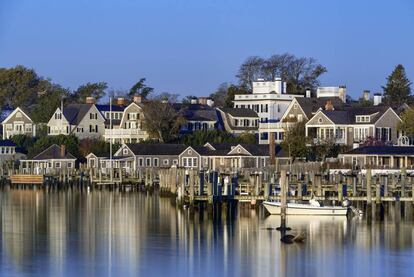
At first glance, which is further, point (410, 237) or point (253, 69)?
point (253, 69)

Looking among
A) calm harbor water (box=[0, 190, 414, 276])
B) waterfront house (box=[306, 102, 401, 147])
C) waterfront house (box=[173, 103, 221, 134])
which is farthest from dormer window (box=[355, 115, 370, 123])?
calm harbor water (box=[0, 190, 414, 276])

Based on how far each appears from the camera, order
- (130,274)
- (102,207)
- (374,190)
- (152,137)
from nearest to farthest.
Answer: (130,274)
(374,190)
(102,207)
(152,137)

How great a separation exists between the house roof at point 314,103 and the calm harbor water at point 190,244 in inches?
1770

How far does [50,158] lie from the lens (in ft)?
419

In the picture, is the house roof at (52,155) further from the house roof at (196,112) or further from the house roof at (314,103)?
the house roof at (314,103)

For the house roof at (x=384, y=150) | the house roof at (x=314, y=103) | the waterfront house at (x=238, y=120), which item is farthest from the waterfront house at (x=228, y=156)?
the waterfront house at (x=238, y=120)

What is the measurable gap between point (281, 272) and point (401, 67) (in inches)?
3945

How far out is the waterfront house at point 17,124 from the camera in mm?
150500

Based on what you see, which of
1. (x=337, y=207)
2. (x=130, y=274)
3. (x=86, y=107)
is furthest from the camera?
(x=86, y=107)

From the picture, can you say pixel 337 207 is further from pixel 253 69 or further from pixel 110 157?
pixel 253 69

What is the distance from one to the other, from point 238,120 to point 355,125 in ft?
73.3

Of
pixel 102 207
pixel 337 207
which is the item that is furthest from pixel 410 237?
pixel 102 207

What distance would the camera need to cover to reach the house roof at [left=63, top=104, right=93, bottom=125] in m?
142

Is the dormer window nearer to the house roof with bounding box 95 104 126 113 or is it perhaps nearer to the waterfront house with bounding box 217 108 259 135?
the waterfront house with bounding box 217 108 259 135
